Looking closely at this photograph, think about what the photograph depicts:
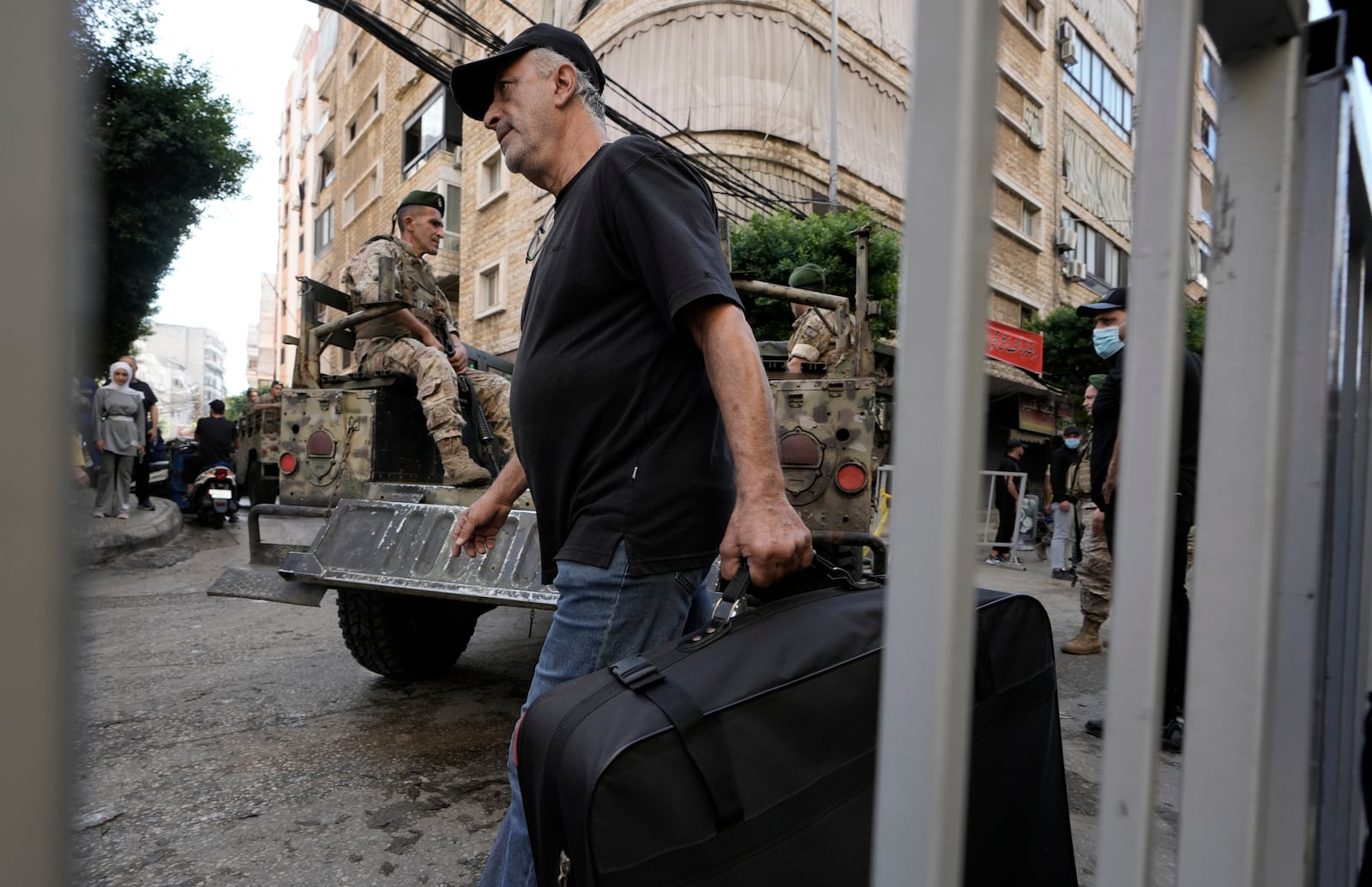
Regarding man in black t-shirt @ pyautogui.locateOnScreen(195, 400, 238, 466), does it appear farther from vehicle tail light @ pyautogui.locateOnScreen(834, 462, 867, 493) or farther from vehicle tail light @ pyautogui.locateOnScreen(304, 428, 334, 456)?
vehicle tail light @ pyautogui.locateOnScreen(834, 462, 867, 493)

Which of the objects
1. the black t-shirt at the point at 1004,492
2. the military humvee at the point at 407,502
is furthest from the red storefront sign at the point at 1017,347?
the military humvee at the point at 407,502

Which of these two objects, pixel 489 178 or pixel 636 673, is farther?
pixel 489 178

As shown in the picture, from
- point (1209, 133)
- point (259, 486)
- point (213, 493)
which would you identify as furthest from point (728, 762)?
point (259, 486)

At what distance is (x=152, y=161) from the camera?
12227mm

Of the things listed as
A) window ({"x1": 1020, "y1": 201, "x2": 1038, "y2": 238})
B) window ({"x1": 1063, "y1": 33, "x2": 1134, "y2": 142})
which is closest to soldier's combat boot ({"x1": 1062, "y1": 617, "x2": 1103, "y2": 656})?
window ({"x1": 1020, "y1": 201, "x2": 1038, "y2": 238})

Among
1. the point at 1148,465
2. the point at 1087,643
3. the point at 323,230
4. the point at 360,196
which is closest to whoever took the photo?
the point at 1148,465

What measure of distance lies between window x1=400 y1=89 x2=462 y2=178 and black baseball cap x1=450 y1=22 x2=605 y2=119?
18.2 meters

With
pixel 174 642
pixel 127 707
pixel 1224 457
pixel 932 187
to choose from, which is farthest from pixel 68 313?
pixel 174 642

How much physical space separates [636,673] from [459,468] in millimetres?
2778

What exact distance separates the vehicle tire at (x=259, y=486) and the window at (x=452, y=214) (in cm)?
856

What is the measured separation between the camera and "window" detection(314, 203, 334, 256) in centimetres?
2664

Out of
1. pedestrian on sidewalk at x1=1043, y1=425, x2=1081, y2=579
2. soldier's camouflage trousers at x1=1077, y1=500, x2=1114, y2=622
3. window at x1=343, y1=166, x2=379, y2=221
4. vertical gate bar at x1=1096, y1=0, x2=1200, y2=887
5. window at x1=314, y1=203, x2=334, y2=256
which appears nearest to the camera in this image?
vertical gate bar at x1=1096, y1=0, x2=1200, y2=887

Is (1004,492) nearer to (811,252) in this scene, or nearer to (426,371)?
(811,252)

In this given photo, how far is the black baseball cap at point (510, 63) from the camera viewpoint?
1.69 meters
